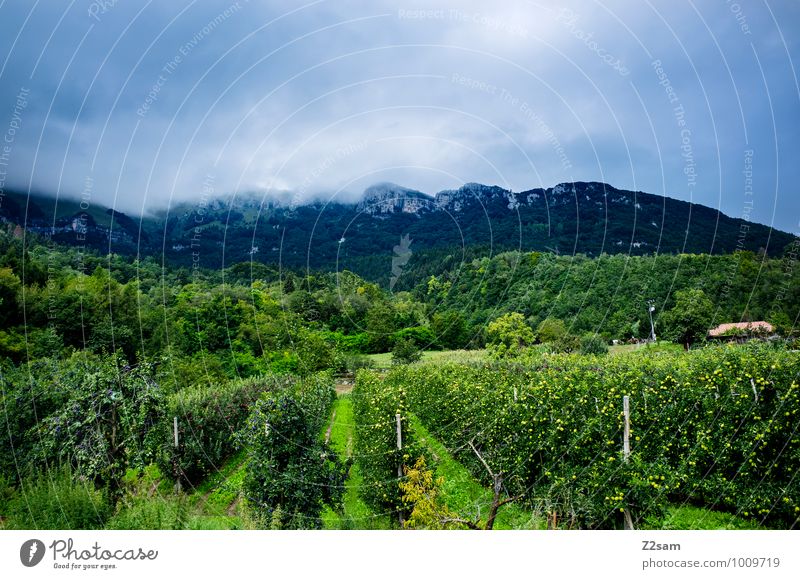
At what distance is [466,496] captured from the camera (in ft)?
36.3

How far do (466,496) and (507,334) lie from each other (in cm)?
694

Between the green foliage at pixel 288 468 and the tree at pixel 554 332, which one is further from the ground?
the tree at pixel 554 332

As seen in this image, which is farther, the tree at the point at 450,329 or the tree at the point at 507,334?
the tree at the point at 507,334

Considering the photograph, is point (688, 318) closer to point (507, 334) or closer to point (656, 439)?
point (507, 334)

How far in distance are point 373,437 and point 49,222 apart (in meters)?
9.87

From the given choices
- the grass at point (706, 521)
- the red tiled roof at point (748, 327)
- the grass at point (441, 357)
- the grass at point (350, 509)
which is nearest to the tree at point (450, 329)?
the grass at point (441, 357)

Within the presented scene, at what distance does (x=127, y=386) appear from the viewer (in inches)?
356

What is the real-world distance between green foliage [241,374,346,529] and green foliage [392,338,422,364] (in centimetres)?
468

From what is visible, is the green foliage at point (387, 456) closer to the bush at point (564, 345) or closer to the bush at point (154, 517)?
the bush at point (154, 517)

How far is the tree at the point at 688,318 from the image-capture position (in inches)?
758

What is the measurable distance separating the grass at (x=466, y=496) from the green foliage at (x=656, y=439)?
0.55 meters

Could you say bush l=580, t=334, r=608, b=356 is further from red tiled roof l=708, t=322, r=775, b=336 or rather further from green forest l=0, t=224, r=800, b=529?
red tiled roof l=708, t=322, r=775, b=336
